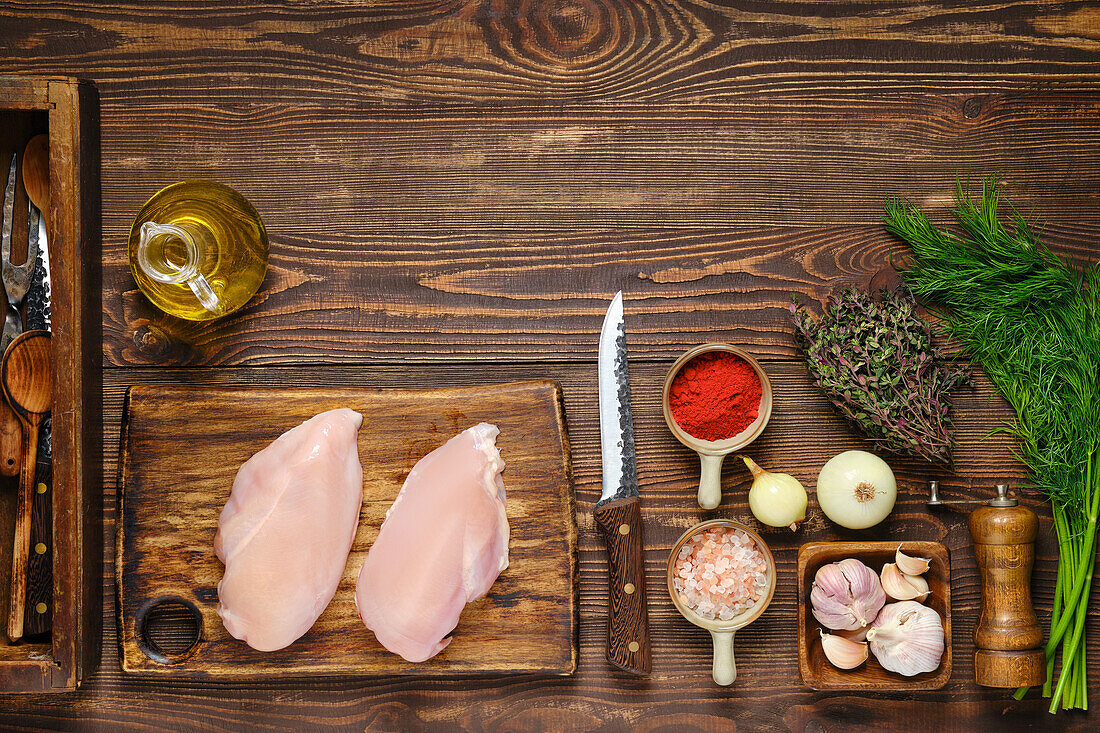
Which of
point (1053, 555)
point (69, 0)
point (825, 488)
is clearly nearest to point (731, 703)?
point (825, 488)

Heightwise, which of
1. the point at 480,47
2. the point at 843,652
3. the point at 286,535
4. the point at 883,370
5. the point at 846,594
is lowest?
the point at 843,652

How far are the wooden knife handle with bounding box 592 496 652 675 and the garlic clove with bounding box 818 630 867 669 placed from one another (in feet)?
1.08

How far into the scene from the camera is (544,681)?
141 centimetres

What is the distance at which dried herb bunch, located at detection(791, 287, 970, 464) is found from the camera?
4.35 feet

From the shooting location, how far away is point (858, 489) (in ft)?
4.33

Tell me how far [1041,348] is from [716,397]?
607mm

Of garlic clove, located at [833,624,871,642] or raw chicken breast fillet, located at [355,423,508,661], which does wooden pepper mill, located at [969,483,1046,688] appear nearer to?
garlic clove, located at [833,624,871,642]

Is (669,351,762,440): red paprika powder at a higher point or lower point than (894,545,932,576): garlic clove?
higher

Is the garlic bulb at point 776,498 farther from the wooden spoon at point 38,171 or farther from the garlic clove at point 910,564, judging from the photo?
the wooden spoon at point 38,171

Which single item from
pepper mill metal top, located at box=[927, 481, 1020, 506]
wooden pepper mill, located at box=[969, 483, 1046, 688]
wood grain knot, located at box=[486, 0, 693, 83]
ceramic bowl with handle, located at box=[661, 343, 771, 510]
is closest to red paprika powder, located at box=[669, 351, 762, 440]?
ceramic bowl with handle, located at box=[661, 343, 771, 510]

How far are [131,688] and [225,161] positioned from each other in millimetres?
1024

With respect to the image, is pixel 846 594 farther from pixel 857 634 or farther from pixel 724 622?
pixel 724 622

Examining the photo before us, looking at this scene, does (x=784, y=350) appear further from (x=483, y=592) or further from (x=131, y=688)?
(x=131, y=688)

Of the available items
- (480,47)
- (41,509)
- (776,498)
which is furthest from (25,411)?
(776,498)
